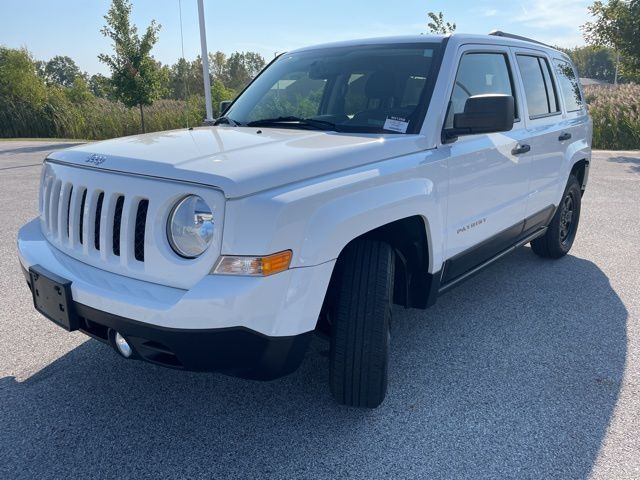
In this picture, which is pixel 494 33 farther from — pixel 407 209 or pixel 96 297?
pixel 96 297

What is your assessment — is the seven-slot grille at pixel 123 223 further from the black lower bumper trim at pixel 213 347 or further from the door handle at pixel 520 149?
the door handle at pixel 520 149

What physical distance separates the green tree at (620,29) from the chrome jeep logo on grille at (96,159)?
17838 mm

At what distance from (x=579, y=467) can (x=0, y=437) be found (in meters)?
2.57

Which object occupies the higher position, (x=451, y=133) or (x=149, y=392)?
(x=451, y=133)

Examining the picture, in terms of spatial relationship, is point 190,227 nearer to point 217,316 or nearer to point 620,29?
point 217,316

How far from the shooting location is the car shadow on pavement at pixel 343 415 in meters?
2.28

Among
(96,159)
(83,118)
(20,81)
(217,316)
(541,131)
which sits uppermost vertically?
(20,81)

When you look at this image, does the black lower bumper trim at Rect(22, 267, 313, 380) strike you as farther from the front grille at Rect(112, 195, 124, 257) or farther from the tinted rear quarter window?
the tinted rear quarter window

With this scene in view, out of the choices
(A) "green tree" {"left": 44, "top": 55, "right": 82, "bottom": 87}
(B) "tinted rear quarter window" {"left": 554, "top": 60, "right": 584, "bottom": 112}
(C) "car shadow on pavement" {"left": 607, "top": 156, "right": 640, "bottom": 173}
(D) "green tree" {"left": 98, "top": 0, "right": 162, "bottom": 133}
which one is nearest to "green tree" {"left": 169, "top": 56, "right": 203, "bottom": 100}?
(D) "green tree" {"left": 98, "top": 0, "right": 162, "bottom": 133}

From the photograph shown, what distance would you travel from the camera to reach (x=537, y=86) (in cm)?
418

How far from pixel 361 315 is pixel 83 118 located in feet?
71.1

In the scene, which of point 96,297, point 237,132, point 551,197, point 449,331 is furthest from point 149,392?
point 551,197

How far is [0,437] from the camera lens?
8.03 feet

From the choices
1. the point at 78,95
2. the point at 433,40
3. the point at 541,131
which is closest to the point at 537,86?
the point at 541,131
